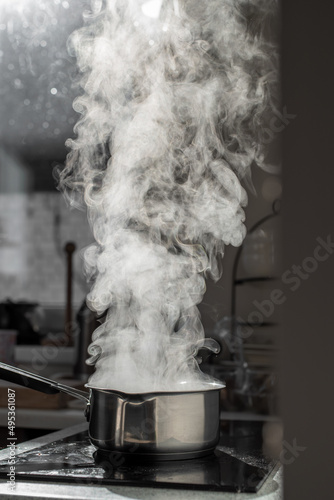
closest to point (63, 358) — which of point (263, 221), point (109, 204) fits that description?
point (263, 221)

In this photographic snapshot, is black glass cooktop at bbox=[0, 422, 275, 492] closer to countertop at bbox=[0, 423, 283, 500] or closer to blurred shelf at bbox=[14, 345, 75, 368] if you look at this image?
countertop at bbox=[0, 423, 283, 500]

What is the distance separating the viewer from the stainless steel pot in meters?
0.81

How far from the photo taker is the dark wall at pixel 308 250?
72 centimetres

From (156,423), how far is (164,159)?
0.79 metres

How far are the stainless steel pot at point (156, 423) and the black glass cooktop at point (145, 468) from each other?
19 mm

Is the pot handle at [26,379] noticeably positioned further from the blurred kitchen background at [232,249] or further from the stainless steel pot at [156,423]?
the blurred kitchen background at [232,249]

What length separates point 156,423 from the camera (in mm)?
812

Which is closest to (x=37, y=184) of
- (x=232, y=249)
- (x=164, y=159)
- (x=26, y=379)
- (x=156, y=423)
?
(x=232, y=249)

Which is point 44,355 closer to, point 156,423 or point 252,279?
point 252,279

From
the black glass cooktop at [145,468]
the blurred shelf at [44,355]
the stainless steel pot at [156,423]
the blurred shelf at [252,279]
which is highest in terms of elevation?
the blurred shelf at [252,279]

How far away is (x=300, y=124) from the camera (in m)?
0.77

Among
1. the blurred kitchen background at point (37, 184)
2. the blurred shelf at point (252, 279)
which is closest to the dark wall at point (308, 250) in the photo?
the blurred shelf at point (252, 279)

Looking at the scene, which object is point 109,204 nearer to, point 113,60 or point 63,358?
point 113,60

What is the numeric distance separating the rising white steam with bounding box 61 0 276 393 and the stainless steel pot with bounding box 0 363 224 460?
74mm
